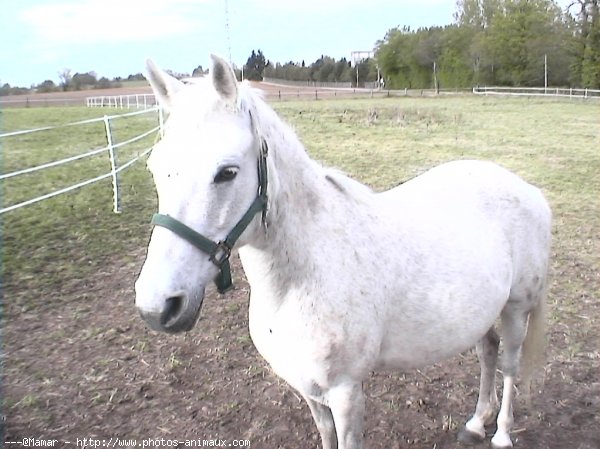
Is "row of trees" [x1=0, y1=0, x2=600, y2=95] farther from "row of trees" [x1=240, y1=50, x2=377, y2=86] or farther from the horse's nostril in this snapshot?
the horse's nostril

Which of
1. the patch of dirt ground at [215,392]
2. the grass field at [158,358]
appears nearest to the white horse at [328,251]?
the patch of dirt ground at [215,392]

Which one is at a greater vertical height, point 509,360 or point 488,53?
point 488,53

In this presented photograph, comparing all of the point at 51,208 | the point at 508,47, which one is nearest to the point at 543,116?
the point at 51,208

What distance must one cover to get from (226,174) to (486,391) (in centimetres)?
214

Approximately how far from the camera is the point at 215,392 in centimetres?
317

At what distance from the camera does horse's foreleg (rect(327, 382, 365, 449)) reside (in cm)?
194

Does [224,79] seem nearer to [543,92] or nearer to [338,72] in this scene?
[543,92]

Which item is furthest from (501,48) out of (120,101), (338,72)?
(120,101)

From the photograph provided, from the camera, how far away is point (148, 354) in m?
3.59

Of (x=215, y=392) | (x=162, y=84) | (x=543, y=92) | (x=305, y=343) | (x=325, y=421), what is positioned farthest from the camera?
(x=543, y=92)

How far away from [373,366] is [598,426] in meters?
1.63

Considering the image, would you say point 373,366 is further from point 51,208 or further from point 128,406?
point 51,208

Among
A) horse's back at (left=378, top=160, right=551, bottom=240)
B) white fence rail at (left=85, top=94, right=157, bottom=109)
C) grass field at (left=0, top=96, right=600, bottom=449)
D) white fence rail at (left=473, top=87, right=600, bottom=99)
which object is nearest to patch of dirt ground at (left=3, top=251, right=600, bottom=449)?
grass field at (left=0, top=96, right=600, bottom=449)

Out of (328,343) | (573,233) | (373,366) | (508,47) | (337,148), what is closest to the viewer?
(328,343)
